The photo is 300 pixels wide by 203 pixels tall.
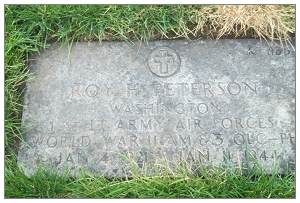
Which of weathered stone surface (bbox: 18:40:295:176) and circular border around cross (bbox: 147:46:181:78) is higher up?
circular border around cross (bbox: 147:46:181:78)

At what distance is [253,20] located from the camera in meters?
2.97

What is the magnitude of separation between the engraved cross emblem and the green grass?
0.11 meters

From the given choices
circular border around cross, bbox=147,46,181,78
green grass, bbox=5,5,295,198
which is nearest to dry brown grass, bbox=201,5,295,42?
green grass, bbox=5,5,295,198

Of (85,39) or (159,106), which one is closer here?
A: (159,106)

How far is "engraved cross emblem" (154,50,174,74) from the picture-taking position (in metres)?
2.97

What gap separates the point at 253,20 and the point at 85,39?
1043 mm

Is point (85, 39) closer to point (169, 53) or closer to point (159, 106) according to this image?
point (169, 53)

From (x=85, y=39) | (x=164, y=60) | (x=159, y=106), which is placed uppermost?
(x=85, y=39)

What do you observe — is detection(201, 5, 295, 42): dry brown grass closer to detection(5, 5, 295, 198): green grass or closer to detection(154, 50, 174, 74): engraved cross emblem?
detection(5, 5, 295, 198): green grass

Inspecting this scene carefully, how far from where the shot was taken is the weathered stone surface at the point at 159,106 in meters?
2.83

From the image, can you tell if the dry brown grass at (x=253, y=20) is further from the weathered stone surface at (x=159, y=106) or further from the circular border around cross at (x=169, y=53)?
the circular border around cross at (x=169, y=53)

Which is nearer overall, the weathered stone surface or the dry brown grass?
the weathered stone surface

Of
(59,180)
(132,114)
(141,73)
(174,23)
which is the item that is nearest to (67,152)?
(59,180)

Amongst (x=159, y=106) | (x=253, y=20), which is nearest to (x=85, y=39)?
(x=159, y=106)
